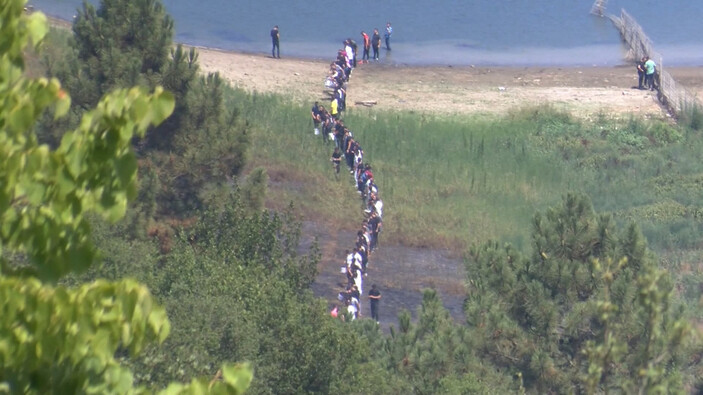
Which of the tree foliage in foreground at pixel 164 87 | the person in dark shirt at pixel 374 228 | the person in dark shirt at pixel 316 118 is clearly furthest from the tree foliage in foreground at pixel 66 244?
Result: the person in dark shirt at pixel 316 118

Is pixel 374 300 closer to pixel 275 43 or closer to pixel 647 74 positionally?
pixel 647 74

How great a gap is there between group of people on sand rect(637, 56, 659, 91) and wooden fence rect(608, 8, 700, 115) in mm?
283

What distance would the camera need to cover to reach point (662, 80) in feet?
136

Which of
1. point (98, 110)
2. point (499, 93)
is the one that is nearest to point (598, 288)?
point (98, 110)

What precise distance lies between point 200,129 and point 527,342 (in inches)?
297

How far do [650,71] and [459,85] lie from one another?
23.2 feet

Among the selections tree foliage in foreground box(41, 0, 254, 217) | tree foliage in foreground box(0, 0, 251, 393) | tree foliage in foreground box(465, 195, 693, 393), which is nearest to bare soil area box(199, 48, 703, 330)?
tree foliage in foreground box(41, 0, 254, 217)

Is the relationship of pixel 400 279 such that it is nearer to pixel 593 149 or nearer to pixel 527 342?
pixel 527 342

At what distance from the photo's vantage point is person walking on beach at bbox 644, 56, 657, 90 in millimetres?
40216

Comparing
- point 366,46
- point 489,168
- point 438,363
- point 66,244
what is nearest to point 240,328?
point 438,363

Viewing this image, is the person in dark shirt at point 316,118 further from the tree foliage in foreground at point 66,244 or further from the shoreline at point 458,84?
the tree foliage in foreground at point 66,244

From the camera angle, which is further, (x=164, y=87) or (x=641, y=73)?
(x=641, y=73)

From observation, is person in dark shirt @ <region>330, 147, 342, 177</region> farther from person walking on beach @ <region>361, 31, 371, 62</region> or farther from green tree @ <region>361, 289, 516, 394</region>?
person walking on beach @ <region>361, 31, 371, 62</region>

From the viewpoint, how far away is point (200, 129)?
19031mm
